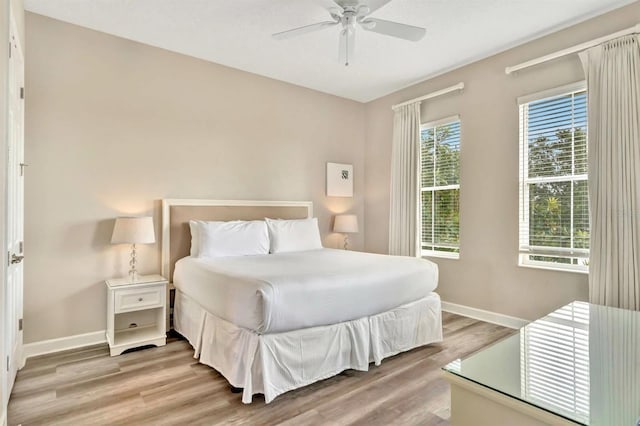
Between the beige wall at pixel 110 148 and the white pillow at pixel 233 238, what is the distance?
0.55 metres

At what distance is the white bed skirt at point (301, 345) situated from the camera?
216 centimetres

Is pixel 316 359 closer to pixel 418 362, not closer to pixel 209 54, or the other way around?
pixel 418 362

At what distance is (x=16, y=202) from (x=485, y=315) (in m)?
4.49

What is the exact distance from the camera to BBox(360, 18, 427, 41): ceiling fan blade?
2.63 m

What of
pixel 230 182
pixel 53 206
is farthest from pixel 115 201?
pixel 230 182

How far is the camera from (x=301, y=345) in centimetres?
229

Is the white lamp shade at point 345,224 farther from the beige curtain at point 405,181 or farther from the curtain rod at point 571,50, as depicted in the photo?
the curtain rod at point 571,50

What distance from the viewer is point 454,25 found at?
3.19m

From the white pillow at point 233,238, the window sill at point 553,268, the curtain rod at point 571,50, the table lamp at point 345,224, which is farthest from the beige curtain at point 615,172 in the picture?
the white pillow at point 233,238

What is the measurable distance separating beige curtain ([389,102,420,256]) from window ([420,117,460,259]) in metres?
0.13

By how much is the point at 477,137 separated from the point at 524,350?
292cm

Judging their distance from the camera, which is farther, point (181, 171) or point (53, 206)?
point (181, 171)

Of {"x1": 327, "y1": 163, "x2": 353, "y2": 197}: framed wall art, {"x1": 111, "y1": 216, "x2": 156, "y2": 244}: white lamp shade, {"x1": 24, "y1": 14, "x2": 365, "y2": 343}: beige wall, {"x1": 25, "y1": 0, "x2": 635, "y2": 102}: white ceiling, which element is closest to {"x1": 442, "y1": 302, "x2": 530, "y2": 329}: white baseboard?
{"x1": 327, "y1": 163, "x2": 353, "y2": 197}: framed wall art

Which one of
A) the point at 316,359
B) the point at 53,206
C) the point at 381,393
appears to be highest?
the point at 53,206
